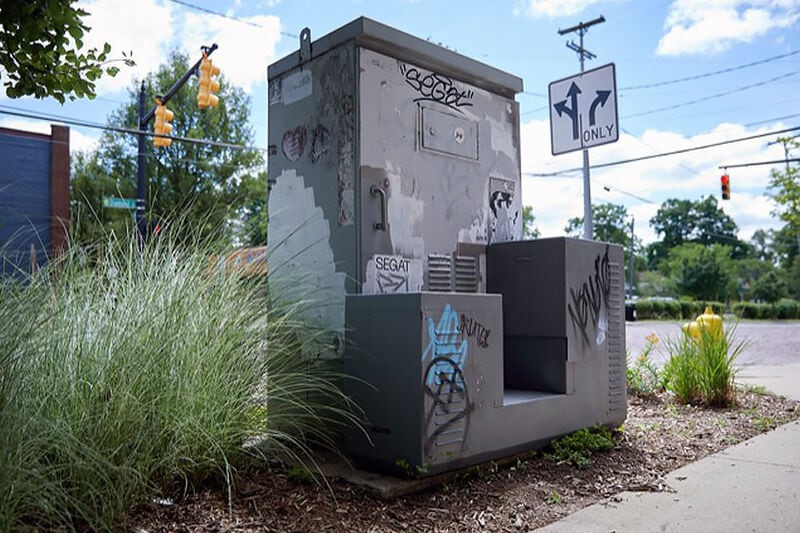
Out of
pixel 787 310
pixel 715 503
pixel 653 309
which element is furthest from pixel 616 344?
pixel 787 310

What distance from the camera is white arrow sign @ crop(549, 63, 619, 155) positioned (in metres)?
7.19

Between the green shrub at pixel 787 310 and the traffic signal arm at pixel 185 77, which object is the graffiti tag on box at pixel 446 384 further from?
the green shrub at pixel 787 310

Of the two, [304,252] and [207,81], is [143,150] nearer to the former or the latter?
[207,81]

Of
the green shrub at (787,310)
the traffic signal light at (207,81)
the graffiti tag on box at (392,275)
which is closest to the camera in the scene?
the graffiti tag on box at (392,275)

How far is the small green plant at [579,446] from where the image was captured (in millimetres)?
4824

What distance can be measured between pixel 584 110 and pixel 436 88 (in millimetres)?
2690

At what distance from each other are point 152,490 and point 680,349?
20.5 feet

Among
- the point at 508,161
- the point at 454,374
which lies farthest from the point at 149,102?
the point at 454,374

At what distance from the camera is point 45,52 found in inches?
153

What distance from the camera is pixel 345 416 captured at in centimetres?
450

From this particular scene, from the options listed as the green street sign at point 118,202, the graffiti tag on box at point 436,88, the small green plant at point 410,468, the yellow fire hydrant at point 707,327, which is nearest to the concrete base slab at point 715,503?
the small green plant at point 410,468

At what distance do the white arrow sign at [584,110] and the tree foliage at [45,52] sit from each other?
16.0 feet

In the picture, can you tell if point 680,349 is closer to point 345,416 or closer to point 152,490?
point 345,416

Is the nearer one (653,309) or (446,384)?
(446,384)
